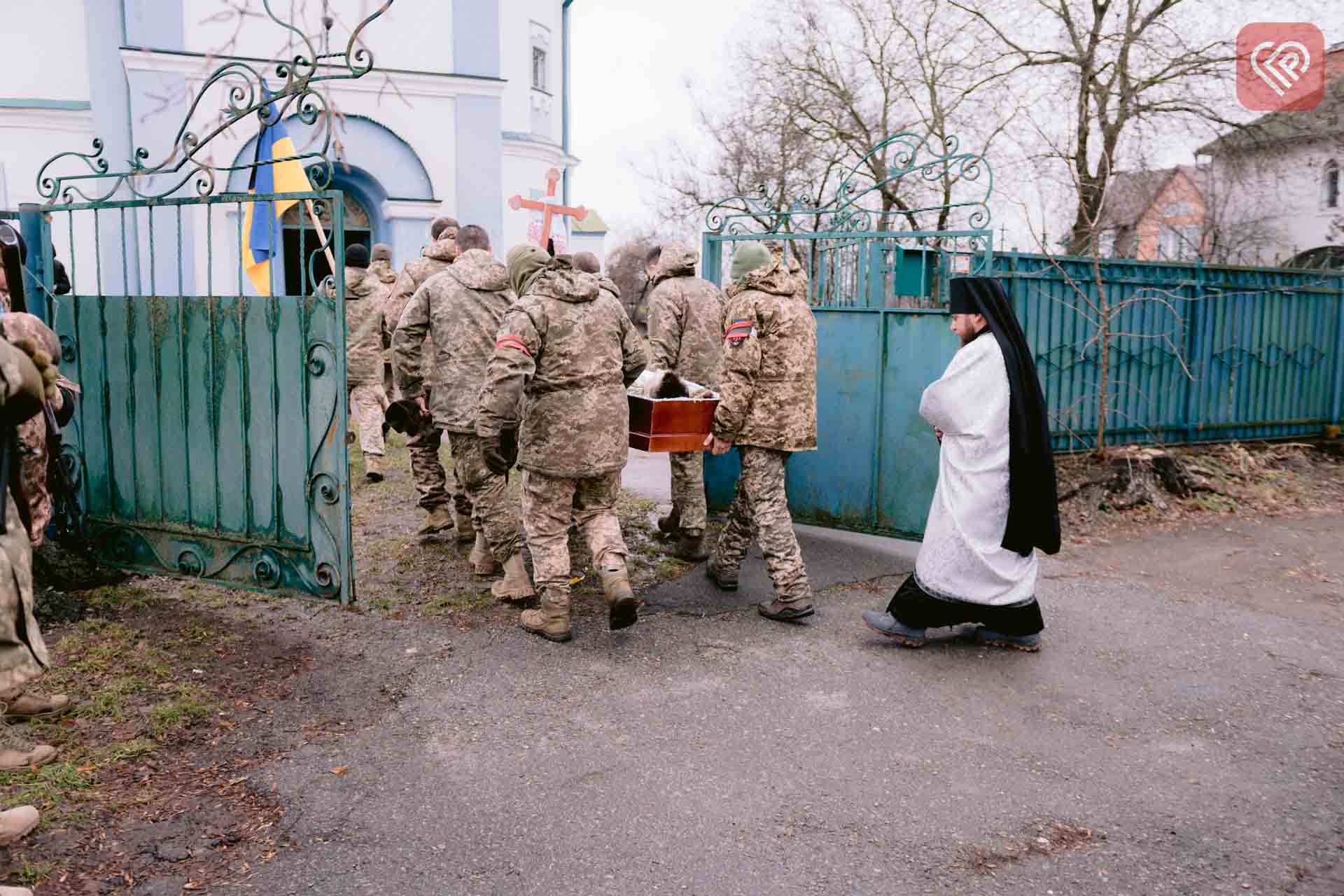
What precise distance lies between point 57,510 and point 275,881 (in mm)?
3478

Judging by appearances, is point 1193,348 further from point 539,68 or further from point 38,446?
point 539,68

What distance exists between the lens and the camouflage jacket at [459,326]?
6059 millimetres

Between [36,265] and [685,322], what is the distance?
375cm

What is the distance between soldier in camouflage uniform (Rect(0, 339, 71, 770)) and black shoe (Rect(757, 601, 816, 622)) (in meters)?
3.40

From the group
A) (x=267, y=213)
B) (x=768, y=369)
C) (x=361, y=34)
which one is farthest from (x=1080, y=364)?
(x=361, y=34)

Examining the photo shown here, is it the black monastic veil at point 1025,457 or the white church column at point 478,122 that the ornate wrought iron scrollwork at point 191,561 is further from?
the white church column at point 478,122

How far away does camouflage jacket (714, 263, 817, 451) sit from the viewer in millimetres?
5617

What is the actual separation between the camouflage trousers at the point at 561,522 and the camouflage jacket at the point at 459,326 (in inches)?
40.3

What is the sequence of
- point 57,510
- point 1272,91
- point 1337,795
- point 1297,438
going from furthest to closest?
point 1272,91, point 1297,438, point 57,510, point 1337,795

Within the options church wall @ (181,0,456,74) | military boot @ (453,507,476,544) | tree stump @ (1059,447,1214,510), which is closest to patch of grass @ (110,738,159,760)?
military boot @ (453,507,476,544)

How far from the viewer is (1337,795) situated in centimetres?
372

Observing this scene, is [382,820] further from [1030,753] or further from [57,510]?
[57,510]

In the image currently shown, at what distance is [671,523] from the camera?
24.2 feet

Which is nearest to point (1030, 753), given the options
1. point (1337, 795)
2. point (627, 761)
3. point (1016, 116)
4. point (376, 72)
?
point (1337, 795)
